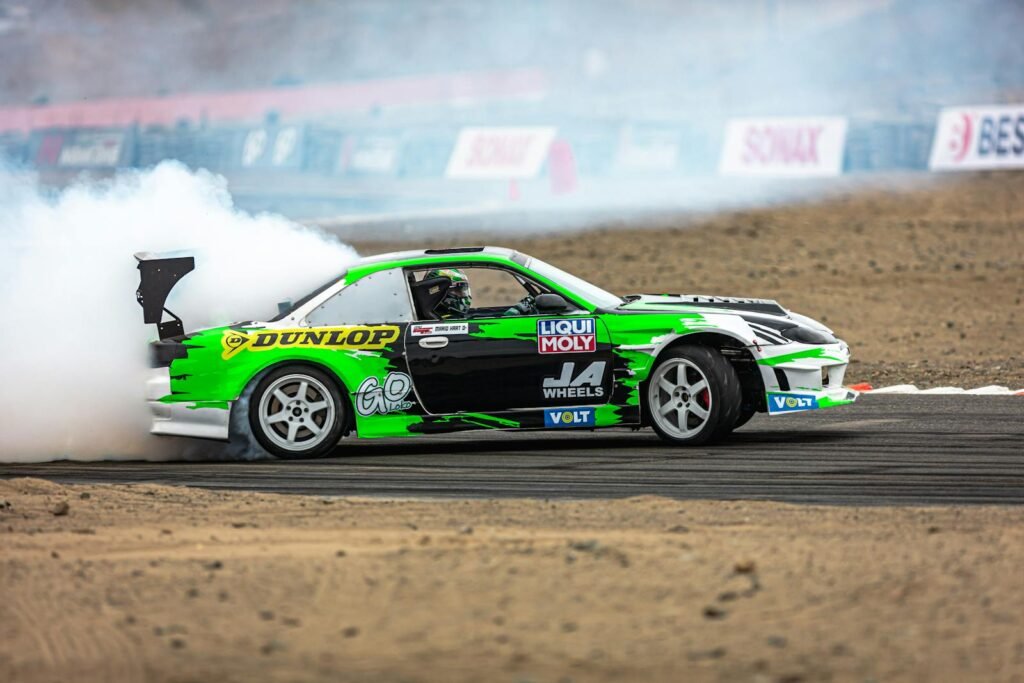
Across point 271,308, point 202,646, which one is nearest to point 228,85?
point 271,308

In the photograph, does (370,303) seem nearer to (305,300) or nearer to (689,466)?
(305,300)

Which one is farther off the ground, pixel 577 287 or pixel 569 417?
pixel 577 287

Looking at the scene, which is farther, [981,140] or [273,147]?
[273,147]

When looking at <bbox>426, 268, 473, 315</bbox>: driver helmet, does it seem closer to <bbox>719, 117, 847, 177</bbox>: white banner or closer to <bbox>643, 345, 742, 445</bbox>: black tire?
<bbox>643, 345, 742, 445</bbox>: black tire

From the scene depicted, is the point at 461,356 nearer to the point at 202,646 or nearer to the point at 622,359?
the point at 622,359

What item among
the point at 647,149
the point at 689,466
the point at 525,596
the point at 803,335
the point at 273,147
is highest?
the point at 273,147

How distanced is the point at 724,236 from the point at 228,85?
3600 centimetres

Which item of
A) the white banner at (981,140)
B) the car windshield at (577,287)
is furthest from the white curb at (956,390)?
the white banner at (981,140)

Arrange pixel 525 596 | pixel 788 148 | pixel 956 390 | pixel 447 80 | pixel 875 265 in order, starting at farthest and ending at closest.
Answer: pixel 447 80 < pixel 788 148 < pixel 875 265 < pixel 956 390 < pixel 525 596

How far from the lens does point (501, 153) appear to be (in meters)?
35.3

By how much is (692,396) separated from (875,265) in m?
12.3

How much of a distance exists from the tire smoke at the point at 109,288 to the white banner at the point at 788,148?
19317 millimetres

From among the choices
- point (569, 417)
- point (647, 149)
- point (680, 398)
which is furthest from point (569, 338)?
point (647, 149)

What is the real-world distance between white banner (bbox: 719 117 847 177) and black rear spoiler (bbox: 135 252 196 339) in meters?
20.9
